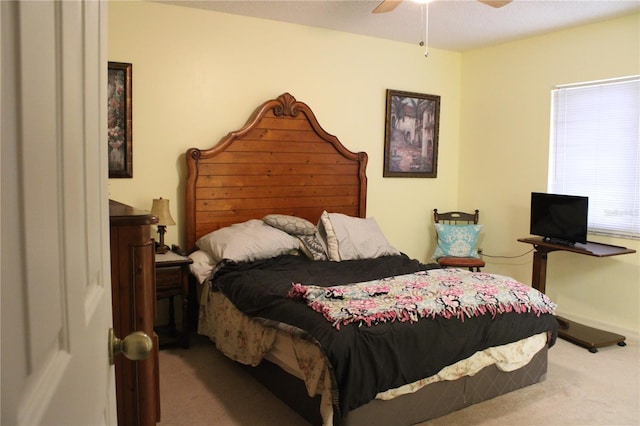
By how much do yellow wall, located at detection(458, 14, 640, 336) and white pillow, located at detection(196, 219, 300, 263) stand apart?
2.35m

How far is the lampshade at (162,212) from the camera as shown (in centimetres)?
383

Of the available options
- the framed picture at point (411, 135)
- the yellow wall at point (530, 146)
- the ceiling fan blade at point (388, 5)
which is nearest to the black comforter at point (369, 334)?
the yellow wall at point (530, 146)

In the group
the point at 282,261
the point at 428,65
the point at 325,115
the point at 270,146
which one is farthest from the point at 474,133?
the point at 282,261

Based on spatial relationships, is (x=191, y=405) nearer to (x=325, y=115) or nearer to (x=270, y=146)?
(x=270, y=146)

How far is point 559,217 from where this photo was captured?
14.1ft

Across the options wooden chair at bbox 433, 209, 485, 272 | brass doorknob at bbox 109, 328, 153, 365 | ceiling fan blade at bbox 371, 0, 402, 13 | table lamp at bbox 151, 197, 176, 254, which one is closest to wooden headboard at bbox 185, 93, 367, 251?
table lamp at bbox 151, 197, 176, 254

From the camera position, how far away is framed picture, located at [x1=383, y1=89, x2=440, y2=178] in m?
5.14

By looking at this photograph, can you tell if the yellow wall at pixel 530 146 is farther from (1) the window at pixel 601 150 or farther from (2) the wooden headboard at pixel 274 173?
(2) the wooden headboard at pixel 274 173

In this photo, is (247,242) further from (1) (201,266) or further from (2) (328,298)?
(2) (328,298)

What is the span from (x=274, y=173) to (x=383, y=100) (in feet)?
4.61

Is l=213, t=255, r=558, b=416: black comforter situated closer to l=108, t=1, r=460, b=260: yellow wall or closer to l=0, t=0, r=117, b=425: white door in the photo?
l=108, t=1, r=460, b=260: yellow wall

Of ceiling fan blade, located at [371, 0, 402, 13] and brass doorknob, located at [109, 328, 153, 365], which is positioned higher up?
ceiling fan blade, located at [371, 0, 402, 13]

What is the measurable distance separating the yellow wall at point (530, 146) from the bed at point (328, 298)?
1383 millimetres

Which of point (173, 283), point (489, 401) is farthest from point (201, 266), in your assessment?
point (489, 401)
